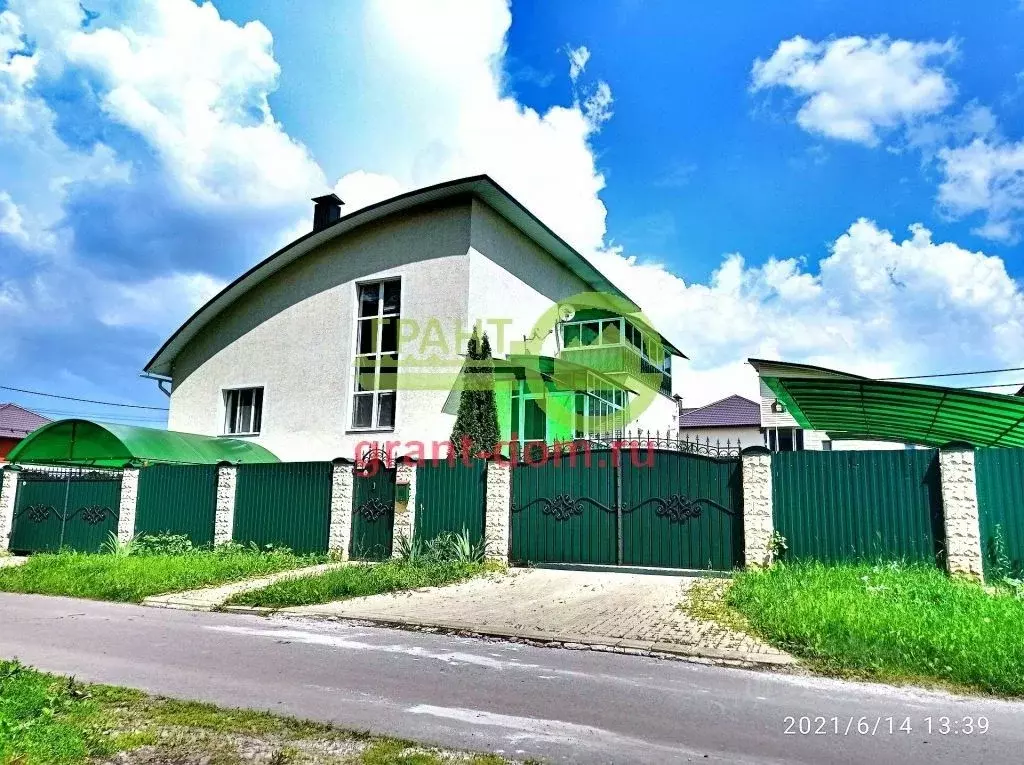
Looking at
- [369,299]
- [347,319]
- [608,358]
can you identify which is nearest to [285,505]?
[347,319]

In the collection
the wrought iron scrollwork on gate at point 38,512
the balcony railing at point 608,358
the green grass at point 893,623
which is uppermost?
the balcony railing at point 608,358

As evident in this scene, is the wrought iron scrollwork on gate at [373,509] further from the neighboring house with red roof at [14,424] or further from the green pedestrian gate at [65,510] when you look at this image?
the neighboring house with red roof at [14,424]

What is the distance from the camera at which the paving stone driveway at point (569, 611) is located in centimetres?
768

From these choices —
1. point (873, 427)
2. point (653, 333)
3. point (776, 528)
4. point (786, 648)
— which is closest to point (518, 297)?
point (653, 333)

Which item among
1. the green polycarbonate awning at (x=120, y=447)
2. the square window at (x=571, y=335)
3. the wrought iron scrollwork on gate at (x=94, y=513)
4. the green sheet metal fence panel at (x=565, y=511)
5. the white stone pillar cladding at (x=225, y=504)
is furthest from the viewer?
the square window at (x=571, y=335)

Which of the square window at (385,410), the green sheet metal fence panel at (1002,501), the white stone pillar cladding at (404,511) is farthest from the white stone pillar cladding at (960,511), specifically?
the square window at (385,410)

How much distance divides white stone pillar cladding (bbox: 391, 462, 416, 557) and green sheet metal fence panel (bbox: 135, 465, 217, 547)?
14.3 ft

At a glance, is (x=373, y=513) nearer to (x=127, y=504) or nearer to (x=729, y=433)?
(x=127, y=504)

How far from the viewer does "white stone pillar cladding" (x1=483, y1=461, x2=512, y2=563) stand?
1329 cm

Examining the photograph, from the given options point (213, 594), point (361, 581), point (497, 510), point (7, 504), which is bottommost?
point (213, 594)

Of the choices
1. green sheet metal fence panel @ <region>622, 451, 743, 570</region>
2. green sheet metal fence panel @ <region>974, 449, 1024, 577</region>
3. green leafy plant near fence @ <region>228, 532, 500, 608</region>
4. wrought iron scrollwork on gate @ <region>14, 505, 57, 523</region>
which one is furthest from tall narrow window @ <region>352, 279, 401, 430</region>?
green sheet metal fence panel @ <region>974, 449, 1024, 577</region>

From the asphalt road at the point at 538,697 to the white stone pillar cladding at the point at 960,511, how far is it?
527 centimetres

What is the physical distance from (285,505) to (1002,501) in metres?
12.4

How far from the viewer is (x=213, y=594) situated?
1141 centimetres
